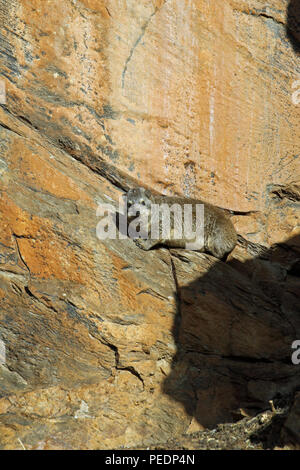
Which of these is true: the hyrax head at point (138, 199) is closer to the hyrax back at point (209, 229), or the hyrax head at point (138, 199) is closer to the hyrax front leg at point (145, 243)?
the hyrax back at point (209, 229)

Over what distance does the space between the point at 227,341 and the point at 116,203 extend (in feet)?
7.81

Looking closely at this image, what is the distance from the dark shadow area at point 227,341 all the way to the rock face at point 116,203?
0.7 inches

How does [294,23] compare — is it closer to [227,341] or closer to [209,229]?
[209,229]

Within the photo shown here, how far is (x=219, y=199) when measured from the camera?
24.9 feet

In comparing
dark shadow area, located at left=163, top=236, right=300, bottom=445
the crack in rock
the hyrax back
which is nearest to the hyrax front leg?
the hyrax back

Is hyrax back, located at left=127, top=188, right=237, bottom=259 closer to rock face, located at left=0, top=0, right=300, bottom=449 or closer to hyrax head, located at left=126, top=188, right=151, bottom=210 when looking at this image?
hyrax head, located at left=126, top=188, right=151, bottom=210

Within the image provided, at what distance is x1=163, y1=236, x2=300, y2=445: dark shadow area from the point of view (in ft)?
19.8

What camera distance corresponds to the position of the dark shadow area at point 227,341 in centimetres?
605

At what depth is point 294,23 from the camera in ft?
26.0

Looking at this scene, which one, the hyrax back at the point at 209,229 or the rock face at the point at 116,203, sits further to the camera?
the hyrax back at the point at 209,229

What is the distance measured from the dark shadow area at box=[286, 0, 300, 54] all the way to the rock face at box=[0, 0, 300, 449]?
24 millimetres

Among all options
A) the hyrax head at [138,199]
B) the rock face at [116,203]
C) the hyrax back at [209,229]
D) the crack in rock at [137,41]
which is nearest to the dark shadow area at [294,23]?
the rock face at [116,203]

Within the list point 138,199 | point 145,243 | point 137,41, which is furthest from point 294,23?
point 145,243
